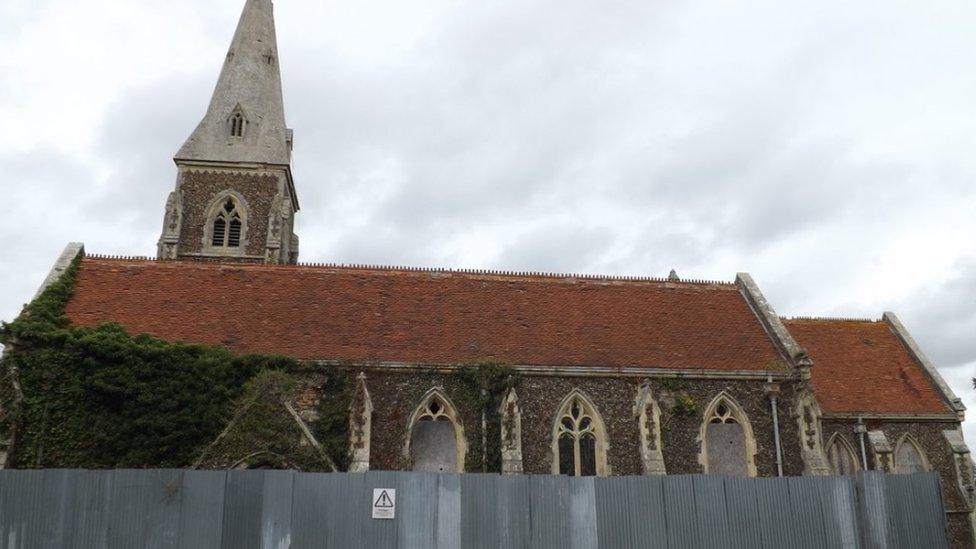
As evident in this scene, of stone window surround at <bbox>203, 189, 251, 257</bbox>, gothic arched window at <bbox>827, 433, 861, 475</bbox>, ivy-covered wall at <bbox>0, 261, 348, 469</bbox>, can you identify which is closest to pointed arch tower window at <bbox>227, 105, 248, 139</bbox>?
stone window surround at <bbox>203, 189, 251, 257</bbox>

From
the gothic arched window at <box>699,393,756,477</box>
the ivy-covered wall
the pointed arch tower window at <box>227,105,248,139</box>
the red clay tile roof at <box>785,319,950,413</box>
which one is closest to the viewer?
the ivy-covered wall

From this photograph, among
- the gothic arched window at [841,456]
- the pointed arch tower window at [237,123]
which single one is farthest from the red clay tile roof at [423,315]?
the pointed arch tower window at [237,123]

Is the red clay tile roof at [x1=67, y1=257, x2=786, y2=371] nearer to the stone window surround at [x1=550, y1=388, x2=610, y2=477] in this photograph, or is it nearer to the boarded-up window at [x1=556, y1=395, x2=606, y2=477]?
the stone window surround at [x1=550, y1=388, x2=610, y2=477]

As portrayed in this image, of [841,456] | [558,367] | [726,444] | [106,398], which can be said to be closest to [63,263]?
[106,398]

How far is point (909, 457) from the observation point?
2469cm

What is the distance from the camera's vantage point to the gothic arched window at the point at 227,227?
31.5 m

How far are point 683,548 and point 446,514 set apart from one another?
4.35 m

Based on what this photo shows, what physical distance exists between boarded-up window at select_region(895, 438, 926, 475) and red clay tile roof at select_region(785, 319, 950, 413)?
1170 millimetres

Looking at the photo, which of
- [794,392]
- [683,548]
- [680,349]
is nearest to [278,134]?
[680,349]

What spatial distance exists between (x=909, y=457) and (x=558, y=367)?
14041mm

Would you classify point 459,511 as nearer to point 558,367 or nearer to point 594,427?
point 558,367

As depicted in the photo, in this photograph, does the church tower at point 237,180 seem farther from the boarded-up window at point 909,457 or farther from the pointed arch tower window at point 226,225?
the boarded-up window at point 909,457

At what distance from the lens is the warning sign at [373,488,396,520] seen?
12.7m

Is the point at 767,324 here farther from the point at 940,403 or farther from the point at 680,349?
the point at 940,403
